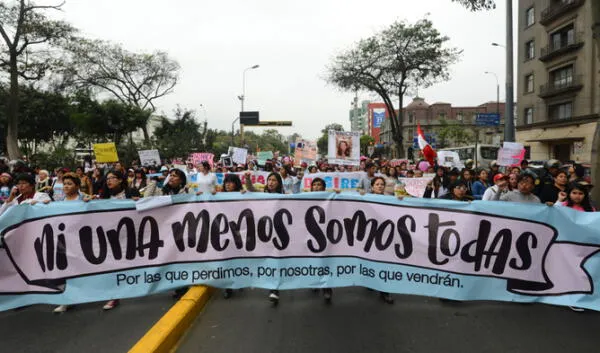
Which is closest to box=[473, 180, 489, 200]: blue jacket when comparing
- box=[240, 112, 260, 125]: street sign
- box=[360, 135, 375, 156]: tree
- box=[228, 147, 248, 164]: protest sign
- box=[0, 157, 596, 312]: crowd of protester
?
box=[0, 157, 596, 312]: crowd of protester

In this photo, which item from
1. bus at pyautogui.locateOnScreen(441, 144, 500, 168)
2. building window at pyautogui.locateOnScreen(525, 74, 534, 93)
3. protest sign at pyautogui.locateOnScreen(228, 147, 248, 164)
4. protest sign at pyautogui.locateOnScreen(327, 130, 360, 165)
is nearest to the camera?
protest sign at pyautogui.locateOnScreen(327, 130, 360, 165)

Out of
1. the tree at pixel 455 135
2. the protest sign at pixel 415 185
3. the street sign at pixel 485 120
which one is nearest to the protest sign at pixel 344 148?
the protest sign at pixel 415 185

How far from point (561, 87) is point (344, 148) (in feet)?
98.8

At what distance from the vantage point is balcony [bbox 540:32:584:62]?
3144cm

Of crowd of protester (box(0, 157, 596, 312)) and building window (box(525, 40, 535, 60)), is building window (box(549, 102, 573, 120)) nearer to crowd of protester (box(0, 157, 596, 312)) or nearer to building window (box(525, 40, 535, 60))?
building window (box(525, 40, 535, 60))

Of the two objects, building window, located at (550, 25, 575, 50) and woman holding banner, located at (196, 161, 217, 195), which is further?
building window, located at (550, 25, 575, 50)

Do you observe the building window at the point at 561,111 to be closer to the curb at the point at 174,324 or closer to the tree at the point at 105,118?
the tree at the point at 105,118

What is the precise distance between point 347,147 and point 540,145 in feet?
102

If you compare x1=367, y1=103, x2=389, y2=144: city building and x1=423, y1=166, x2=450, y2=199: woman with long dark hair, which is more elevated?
x1=367, y1=103, x2=389, y2=144: city building

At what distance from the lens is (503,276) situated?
4254 millimetres

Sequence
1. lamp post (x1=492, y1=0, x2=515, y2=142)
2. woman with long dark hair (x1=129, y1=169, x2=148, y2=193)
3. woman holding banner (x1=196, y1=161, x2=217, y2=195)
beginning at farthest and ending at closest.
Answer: lamp post (x1=492, y1=0, x2=515, y2=142) < woman holding banner (x1=196, y1=161, x2=217, y2=195) < woman with long dark hair (x1=129, y1=169, x2=148, y2=193)

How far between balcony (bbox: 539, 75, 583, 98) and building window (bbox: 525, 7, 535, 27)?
6.23 m

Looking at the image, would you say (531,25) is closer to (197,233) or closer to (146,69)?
(146,69)

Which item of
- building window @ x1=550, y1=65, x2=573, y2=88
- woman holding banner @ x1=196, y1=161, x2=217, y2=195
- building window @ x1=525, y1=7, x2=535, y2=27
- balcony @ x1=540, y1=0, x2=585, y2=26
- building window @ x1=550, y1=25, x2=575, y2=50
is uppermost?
building window @ x1=525, y1=7, x2=535, y2=27
